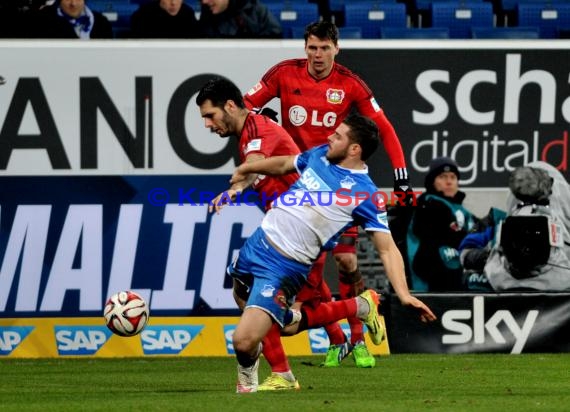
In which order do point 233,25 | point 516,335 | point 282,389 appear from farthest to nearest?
point 233,25, point 516,335, point 282,389

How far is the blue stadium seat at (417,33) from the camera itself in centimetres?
1408

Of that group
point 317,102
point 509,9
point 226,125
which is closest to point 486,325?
point 317,102

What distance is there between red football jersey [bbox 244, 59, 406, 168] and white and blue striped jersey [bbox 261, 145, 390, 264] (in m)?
2.69

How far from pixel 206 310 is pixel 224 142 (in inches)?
64.3

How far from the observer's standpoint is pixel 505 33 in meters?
14.2

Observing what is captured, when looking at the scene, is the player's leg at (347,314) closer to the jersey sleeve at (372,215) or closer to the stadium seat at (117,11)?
the jersey sleeve at (372,215)

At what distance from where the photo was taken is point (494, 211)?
12305 mm

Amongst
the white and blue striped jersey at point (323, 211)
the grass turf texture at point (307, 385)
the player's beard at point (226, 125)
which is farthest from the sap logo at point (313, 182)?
the grass turf texture at point (307, 385)

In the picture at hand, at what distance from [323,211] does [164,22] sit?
5.12m

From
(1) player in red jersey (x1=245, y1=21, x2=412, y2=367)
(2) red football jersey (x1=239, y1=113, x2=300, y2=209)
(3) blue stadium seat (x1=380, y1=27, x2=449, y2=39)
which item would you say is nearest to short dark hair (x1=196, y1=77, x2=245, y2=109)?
(2) red football jersey (x1=239, y1=113, x2=300, y2=209)

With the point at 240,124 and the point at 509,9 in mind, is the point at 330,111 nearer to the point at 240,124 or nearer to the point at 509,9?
the point at 240,124

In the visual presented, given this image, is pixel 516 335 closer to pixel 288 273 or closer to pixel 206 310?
pixel 206 310

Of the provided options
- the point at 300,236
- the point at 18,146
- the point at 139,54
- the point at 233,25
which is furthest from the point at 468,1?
the point at 300,236

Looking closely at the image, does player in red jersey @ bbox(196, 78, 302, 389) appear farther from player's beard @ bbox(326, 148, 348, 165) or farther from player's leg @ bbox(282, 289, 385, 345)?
player's beard @ bbox(326, 148, 348, 165)
